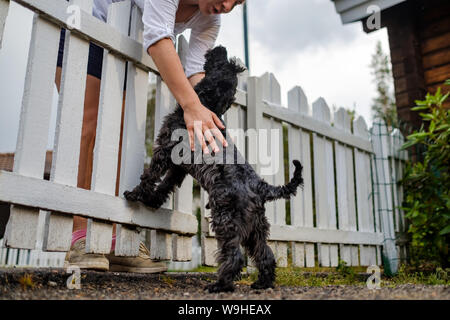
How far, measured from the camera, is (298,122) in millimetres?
3512

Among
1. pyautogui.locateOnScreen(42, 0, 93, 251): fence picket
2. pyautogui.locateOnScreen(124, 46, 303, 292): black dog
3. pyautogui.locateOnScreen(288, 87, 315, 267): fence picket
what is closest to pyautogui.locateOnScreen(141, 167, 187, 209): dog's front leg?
pyautogui.locateOnScreen(124, 46, 303, 292): black dog

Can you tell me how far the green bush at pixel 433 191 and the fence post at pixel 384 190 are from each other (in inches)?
9.0

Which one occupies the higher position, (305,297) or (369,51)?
(369,51)

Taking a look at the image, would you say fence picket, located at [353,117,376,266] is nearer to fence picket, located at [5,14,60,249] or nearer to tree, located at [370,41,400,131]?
fence picket, located at [5,14,60,249]

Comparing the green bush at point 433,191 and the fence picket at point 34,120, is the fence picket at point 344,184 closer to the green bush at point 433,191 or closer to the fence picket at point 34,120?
the green bush at point 433,191

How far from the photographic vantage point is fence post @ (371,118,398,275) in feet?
12.6

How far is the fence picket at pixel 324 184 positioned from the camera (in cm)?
352

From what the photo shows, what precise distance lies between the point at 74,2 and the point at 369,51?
10722 mm

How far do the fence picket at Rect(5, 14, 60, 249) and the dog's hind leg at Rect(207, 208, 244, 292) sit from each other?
2.74 ft

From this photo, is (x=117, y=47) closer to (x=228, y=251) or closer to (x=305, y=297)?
(x=228, y=251)

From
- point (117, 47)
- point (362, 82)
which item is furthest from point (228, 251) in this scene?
point (362, 82)

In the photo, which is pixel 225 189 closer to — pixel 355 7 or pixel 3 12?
pixel 3 12

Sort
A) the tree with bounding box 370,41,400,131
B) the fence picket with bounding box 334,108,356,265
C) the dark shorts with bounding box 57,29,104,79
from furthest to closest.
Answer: the tree with bounding box 370,41,400,131 < the fence picket with bounding box 334,108,356,265 < the dark shorts with bounding box 57,29,104,79
